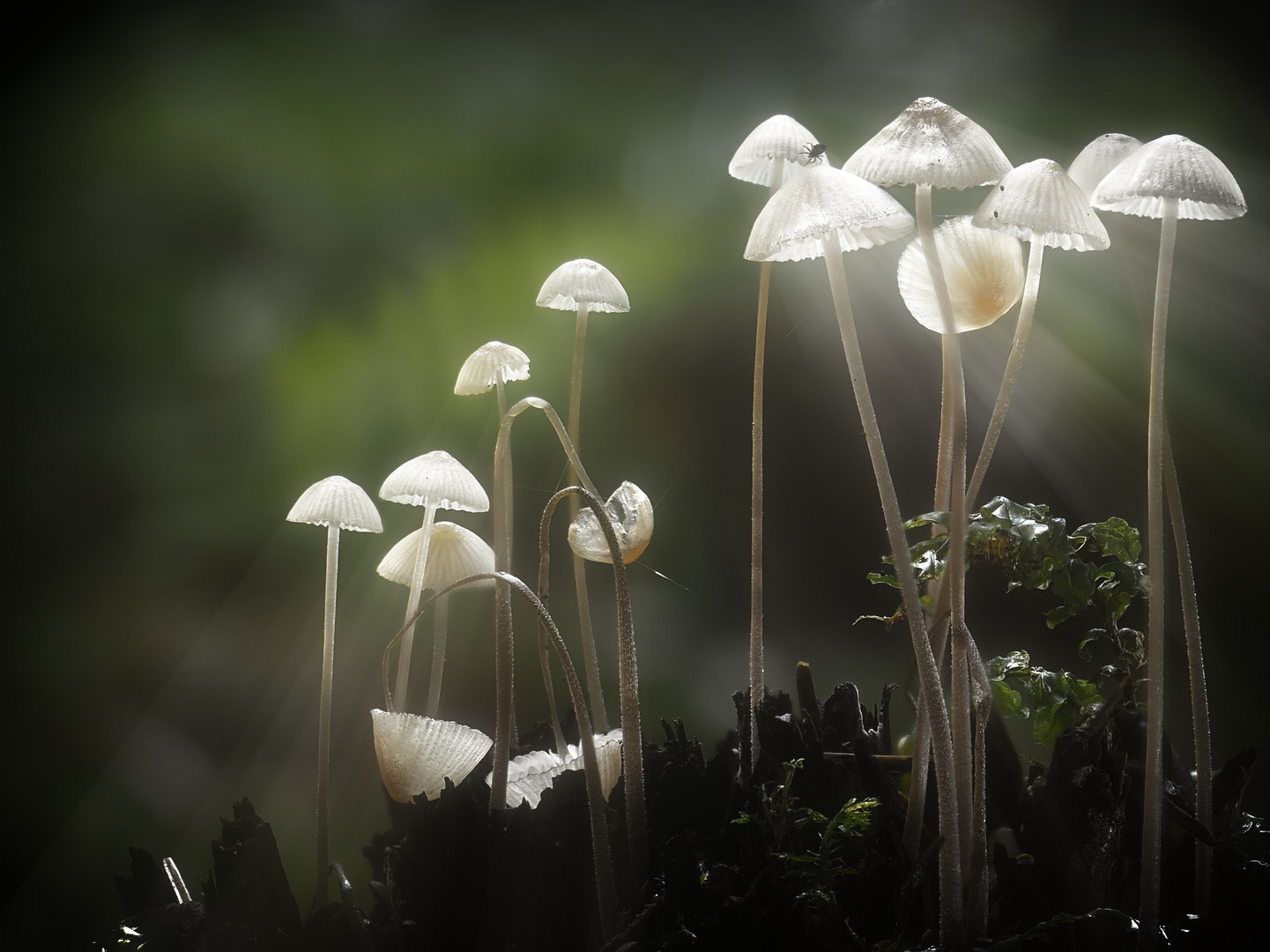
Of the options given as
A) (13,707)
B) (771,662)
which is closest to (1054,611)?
(771,662)

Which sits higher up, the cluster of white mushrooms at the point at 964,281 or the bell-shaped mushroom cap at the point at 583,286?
the bell-shaped mushroom cap at the point at 583,286

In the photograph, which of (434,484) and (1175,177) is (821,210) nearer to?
(1175,177)

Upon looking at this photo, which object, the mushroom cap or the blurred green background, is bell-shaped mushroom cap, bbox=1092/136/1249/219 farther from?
the mushroom cap

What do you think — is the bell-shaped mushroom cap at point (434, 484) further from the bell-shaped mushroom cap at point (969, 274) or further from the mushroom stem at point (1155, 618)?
the mushroom stem at point (1155, 618)

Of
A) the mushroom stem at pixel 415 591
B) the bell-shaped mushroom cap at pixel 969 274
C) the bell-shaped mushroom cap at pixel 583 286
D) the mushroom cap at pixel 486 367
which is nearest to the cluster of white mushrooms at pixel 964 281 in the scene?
the bell-shaped mushroom cap at pixel 969 274

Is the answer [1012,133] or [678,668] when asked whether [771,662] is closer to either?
[678,668]

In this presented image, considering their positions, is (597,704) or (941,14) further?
(941,14)
